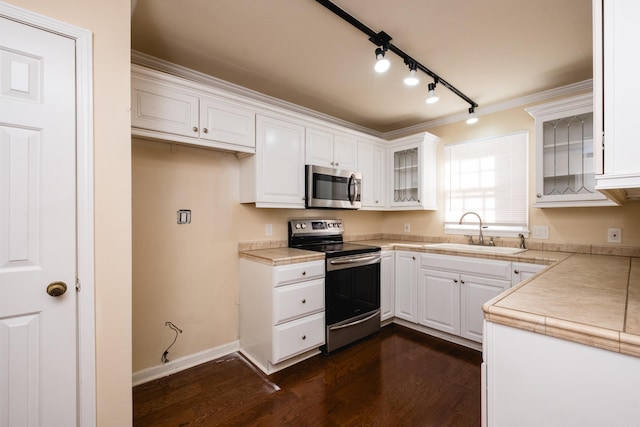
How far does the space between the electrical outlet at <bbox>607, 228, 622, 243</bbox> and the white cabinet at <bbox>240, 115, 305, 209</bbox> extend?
8.78 feet

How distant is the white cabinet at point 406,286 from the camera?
2.98m

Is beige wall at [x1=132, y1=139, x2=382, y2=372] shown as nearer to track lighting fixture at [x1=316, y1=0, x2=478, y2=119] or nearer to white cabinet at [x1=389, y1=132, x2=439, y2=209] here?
track lighting fixture at [x1=316, y1=0, x2=478, y2=119]

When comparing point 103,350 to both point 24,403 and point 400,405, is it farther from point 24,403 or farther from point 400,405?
point 400,405

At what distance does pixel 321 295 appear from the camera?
8.02 ft

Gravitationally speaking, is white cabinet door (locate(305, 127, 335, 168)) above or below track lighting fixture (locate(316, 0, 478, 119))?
below

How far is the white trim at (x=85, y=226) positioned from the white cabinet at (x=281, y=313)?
112 centimetres

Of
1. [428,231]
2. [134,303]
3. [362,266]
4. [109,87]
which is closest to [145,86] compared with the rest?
[109,87]

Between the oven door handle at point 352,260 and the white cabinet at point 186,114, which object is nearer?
the white cabinet at point 186,114

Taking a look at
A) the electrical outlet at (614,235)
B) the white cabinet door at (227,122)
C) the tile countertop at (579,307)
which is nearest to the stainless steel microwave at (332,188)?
the white cabinet door at (227,122)

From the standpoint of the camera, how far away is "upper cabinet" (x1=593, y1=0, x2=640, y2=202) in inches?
30.4

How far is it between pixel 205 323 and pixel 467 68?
3.07 m

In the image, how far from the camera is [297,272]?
2.28m

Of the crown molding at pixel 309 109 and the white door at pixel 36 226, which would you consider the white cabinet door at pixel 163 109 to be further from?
the white door at pixel 36 226

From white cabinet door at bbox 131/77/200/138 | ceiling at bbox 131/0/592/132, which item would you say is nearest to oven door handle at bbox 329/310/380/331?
white cabinet door at bbox 131/77/200/138
